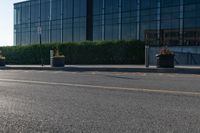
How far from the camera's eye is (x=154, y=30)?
55.5m

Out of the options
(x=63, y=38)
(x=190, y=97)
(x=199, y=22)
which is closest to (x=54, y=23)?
(x=63, y=38)

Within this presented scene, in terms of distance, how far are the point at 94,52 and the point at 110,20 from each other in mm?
21210

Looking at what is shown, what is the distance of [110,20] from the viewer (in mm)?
60719

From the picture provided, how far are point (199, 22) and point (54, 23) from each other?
2642 cm

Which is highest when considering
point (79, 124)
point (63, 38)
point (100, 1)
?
point (100, 1)

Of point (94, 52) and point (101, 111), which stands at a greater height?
point (94, 52)

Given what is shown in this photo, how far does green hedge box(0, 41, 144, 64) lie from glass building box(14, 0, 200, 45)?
1468 cm

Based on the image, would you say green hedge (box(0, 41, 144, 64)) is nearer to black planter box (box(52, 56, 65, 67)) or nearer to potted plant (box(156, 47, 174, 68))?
black planter box (box(52, 56, 65, 67))

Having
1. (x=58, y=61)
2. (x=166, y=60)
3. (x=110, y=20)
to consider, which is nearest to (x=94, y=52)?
(x=58, y=61)

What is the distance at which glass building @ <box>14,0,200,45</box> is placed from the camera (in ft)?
173

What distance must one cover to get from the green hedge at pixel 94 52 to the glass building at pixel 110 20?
48.2 feet

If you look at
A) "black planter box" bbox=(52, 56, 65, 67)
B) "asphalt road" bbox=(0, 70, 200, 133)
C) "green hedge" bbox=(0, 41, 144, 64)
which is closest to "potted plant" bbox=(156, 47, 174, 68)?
"black planter box" bbox=(52, 56, 65, 67)

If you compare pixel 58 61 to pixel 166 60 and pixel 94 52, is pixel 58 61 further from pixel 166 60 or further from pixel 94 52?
pixel 166 60

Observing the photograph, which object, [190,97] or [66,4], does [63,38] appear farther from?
[190,97]
